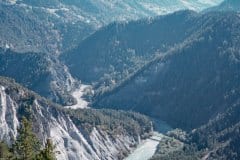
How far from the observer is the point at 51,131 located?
165m

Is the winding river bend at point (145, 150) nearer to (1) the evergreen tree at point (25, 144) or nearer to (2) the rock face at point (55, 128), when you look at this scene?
(2) the rock face at point (55, 128)

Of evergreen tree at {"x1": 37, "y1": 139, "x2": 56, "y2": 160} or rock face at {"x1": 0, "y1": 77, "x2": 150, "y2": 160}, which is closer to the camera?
evergreen tree at {"x1": 37, "y1": 139, "x2": 56, "y2": 160}

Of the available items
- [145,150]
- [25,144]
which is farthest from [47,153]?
[145,150]

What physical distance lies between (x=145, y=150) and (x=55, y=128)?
1276 inches

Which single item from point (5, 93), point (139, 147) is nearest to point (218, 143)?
point (139, 147)

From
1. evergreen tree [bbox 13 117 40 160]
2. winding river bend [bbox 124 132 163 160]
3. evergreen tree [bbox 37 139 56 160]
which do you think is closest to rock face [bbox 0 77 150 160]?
winding river bend [bbox 124 132 163 160]

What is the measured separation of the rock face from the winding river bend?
3446 mm

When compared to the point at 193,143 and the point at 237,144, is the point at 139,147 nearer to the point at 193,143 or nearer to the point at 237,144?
the point at 193,143

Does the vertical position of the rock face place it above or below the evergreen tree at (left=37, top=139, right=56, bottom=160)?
below

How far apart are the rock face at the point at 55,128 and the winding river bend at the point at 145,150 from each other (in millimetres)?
3446

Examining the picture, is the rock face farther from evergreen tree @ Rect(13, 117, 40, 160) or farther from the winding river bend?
evergreen tree @ Rect(13, 117, 40, 160)

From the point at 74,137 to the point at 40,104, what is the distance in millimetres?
13061

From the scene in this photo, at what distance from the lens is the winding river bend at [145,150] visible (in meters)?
179

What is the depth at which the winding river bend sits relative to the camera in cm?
17912
